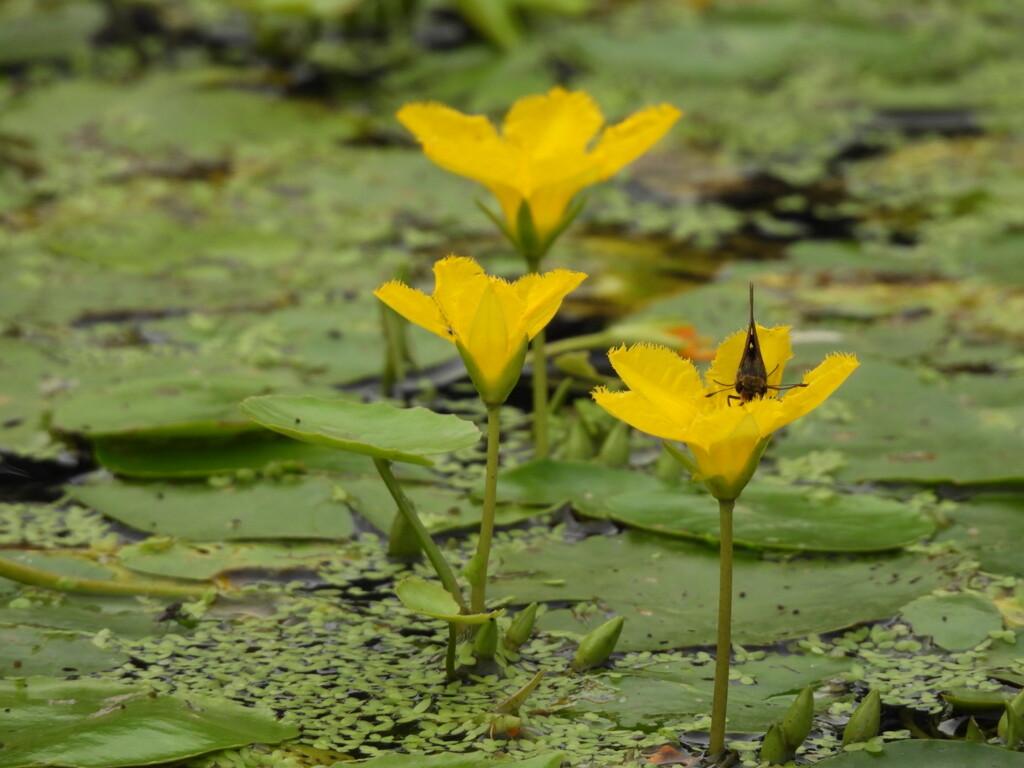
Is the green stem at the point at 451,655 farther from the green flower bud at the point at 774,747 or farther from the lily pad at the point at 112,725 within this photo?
the green flower bud at the point at 774,747

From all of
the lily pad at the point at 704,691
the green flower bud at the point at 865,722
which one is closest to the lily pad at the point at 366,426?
the lily pad at the point at 704,691

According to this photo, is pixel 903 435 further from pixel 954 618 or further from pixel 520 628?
pixel 520 628

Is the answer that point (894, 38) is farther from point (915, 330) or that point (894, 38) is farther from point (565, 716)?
point (565, 716)

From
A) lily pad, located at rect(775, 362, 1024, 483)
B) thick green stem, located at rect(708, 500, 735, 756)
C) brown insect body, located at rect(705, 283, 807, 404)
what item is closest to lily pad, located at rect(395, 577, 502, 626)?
thick green stem, located at rect(708, 500, 735, 756)

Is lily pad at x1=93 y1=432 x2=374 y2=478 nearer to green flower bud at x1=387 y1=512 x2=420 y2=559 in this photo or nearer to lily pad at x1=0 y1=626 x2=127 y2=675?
green flower bud at x1=387 y1=512 x2=420 y2=559

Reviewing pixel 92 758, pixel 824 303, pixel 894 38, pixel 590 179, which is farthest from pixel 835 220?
pixel 92 758

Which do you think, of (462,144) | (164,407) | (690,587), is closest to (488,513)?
(690,587)
